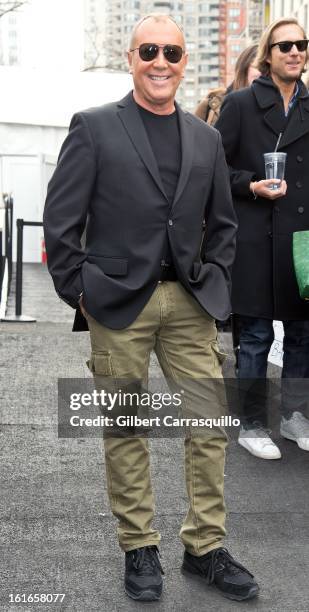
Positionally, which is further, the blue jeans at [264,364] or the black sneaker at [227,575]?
the blue jeans at [264,364]

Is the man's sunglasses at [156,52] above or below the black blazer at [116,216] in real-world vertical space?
above

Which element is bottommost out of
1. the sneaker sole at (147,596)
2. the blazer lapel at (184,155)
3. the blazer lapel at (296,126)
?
the sneaker sole at (147,596)

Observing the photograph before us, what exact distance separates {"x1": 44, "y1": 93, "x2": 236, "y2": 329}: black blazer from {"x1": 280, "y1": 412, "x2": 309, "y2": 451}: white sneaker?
193 centimetres

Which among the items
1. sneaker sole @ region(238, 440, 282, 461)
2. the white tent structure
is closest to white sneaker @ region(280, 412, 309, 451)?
sneaker sole @ region(238, 440, 282, 461)

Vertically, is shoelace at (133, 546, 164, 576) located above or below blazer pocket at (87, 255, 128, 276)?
below

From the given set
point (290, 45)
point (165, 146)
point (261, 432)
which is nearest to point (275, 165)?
point (290, 45)

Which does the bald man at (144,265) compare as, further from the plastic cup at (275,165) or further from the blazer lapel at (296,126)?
the blazer lapel at (296,126)

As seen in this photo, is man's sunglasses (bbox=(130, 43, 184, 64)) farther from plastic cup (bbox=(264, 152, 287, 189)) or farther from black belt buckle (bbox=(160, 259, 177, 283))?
plastic cup (bbox=(264, 152, 287, 189))

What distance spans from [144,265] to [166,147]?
1.36 feet

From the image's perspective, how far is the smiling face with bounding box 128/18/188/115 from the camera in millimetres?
3564

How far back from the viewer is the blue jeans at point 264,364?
5.38 metres

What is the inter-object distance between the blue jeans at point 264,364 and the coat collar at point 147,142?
189cm

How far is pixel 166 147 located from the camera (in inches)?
142

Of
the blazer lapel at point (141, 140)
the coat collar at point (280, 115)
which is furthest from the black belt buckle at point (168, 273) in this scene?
the coat collar at point (280, 115)
